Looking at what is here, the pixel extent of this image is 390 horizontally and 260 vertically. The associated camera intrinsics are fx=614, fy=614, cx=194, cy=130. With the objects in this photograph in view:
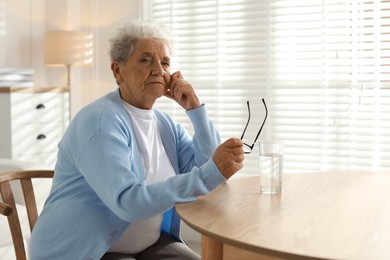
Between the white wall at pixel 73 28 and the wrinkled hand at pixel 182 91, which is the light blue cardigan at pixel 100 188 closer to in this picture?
the wrinkled hand at pixel 182 91

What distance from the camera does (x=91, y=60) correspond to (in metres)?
4.40

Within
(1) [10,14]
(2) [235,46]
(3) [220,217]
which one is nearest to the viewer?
(3) [220,217]

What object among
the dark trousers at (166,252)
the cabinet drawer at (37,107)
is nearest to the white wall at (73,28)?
the cabinet drawer at (37,107)

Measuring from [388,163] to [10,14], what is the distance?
2752mm

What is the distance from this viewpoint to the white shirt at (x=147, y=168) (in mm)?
1890

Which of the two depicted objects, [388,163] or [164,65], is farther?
[388,163]

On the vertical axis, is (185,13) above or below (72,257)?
above

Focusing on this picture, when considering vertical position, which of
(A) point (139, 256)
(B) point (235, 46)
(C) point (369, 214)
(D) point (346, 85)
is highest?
(B) point (235, 46)

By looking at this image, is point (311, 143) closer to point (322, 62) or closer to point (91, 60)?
point (322, 62)

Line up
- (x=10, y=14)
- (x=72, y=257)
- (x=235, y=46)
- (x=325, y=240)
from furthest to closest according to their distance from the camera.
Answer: (x=10, y=14), (x=235, y=46), (x=72, y=257), (x=325, y=240)

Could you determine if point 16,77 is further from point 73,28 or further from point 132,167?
point 132,167

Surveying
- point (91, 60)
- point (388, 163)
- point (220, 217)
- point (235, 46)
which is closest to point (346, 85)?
point (388, 163)

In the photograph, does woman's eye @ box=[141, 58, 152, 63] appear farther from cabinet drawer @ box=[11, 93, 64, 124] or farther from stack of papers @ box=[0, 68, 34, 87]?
stack of papers @ box=[0, 68, 34, 87]

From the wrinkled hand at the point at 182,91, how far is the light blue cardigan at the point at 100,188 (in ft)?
0.62
